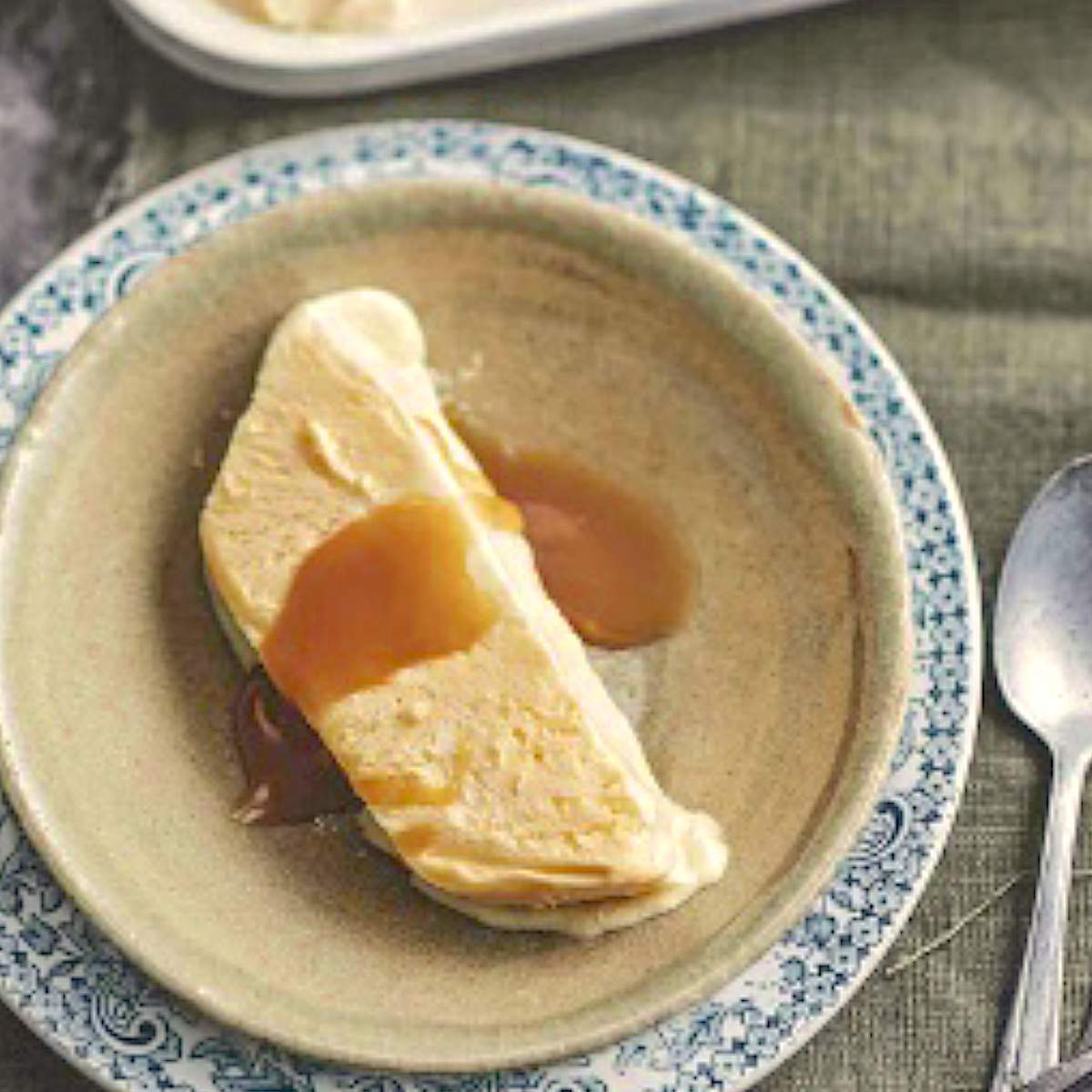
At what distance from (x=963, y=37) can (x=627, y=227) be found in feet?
2.18

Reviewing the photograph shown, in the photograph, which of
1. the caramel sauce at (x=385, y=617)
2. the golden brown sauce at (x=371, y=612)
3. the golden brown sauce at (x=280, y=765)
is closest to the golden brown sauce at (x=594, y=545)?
the caramel sauce at (x=385, y=617)

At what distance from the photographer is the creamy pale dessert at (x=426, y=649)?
2.06m

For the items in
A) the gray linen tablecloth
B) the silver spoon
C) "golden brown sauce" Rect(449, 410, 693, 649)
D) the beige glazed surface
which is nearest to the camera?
the beige glazed surface

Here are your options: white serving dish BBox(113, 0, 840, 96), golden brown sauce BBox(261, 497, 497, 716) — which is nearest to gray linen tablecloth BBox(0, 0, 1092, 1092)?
white serving dish BBox(113, 0, 840, 96)

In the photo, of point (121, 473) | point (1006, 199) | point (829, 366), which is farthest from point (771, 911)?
point (1006, 199)

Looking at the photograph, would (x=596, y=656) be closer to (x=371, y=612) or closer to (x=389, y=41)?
(x=371, y=612)

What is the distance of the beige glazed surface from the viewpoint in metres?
2.05

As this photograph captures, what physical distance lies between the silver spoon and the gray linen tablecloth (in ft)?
0.18

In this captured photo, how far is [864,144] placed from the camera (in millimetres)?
2670

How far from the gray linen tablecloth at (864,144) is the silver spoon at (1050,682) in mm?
56

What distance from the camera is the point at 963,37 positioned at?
2.76 meters

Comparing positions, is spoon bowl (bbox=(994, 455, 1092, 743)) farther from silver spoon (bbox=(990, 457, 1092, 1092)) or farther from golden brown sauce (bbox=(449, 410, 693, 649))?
golden brown sauce (bbox=(449, 410, 693, 649))

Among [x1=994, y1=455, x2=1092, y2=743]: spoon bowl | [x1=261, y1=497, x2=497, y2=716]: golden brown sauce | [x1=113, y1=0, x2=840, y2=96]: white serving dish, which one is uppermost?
[x1=113, y1=0, x2=840, y2=96]: white serving dish

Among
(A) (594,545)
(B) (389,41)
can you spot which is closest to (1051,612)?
(A) (594,545)
